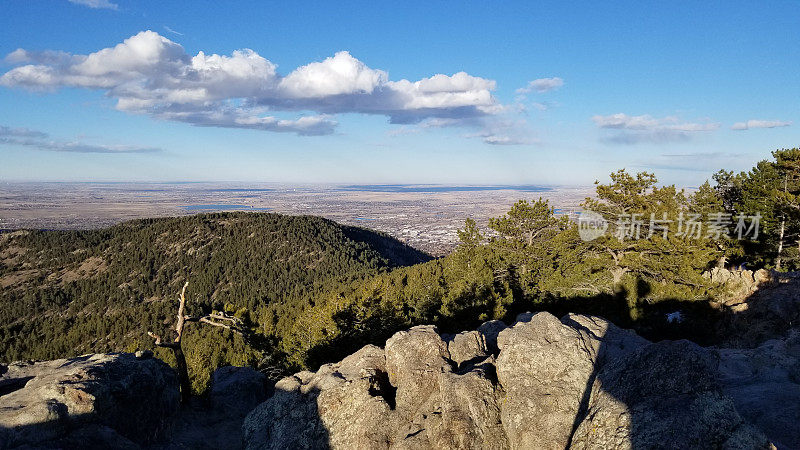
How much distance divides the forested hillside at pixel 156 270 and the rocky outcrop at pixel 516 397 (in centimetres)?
8805

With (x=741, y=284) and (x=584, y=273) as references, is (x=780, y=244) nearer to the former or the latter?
(x=741, y=284)

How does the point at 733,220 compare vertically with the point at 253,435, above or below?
above

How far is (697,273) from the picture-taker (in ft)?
96.0

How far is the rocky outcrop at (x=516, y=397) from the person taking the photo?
770 cm

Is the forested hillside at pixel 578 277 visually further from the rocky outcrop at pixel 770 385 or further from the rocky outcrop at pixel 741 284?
the rocky outcrop at pixel 770 385

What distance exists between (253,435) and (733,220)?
55.8 meters

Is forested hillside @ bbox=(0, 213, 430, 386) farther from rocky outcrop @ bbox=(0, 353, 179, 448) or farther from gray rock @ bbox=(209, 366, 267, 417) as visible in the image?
rocky outcrop @ bbox=(0, 353, 179, 448)

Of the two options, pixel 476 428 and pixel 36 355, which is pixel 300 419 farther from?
pixel 36 355

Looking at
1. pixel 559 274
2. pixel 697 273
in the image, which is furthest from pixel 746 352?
pixel 559 274

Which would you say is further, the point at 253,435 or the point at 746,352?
the point at 746,352
